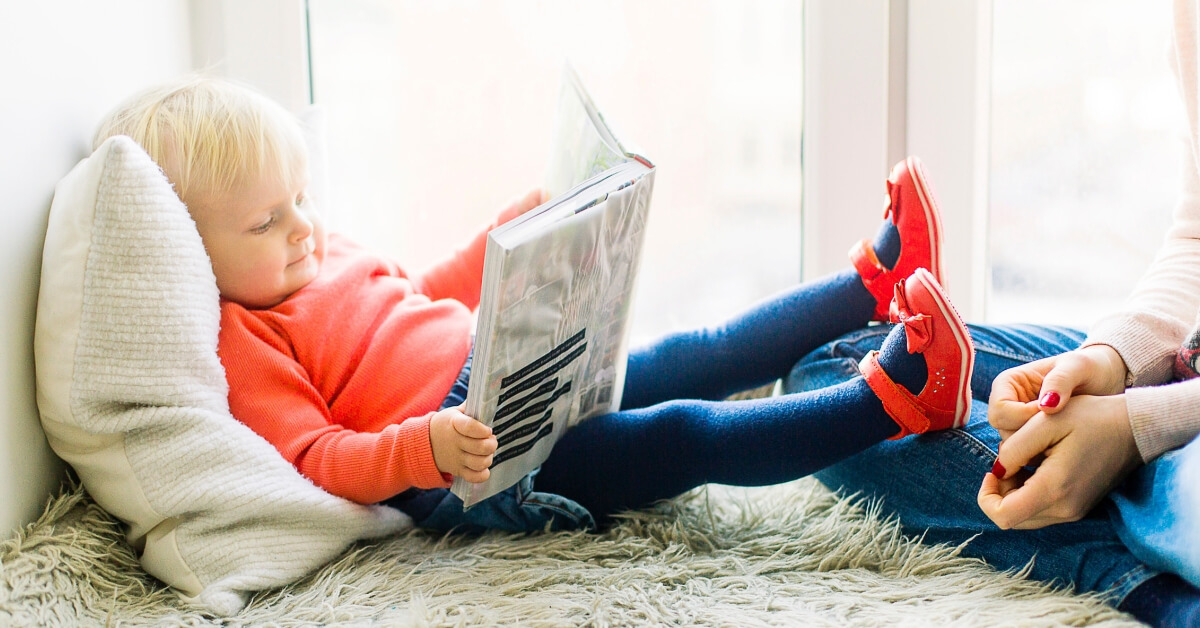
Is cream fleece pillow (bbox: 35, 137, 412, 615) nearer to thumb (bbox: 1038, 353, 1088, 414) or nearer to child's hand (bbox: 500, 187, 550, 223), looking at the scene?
child's hand (bbox: 500, 187, 550, 223)

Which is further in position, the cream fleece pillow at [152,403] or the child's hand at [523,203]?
the child's hand at [523,203]

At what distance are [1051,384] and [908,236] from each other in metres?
0.27

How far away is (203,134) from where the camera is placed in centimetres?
79

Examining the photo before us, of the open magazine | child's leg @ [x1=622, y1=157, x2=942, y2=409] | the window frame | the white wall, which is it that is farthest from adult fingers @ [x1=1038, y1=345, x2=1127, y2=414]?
the white wall

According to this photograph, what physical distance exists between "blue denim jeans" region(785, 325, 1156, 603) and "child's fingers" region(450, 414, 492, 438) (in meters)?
0.39

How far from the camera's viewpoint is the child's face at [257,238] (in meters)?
0.81

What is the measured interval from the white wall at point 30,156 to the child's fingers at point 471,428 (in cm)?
35

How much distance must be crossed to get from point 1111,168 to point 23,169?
49.7 inches

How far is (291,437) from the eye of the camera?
78cm

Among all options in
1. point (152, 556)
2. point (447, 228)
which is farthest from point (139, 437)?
point (447, 228)

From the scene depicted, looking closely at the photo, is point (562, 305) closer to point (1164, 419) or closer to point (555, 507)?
point (555, 507)

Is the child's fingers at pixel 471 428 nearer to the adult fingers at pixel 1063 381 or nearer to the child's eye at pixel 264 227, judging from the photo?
the child's eye at pixel 264 227

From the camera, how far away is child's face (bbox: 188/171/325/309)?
2.65ft

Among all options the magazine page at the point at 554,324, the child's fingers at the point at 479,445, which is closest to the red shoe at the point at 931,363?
the magazine page at the point at 554,324
